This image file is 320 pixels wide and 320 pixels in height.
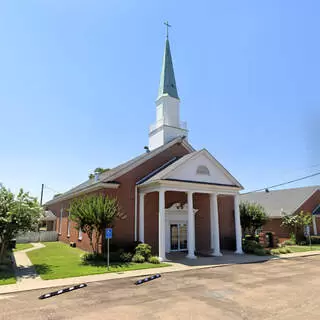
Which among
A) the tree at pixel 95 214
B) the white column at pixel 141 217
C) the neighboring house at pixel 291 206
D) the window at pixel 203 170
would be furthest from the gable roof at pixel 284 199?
the tree at pixel 95 214

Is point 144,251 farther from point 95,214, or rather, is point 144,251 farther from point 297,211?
point 297,211

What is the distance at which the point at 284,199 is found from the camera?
33219mm

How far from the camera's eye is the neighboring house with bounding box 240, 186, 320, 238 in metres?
30.0

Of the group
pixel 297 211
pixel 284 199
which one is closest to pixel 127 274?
pixel 297 211

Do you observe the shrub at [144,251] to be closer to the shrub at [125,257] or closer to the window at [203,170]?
the shrub at [125,257]

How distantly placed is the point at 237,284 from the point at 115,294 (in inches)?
183

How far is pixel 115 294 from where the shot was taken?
8438 mm

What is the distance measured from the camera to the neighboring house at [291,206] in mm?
29953

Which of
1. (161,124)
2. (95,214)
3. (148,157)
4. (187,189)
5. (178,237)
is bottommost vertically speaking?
(178,237)

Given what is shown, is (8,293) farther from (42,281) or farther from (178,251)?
(178,251)

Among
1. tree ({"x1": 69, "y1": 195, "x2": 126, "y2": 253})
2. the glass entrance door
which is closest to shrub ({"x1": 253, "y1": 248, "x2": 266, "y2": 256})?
the glass entrance door

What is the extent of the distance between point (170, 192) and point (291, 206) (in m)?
18.6

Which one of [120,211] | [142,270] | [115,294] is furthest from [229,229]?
[115,294]

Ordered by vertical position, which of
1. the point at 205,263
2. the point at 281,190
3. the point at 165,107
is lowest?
the point at 205,263
